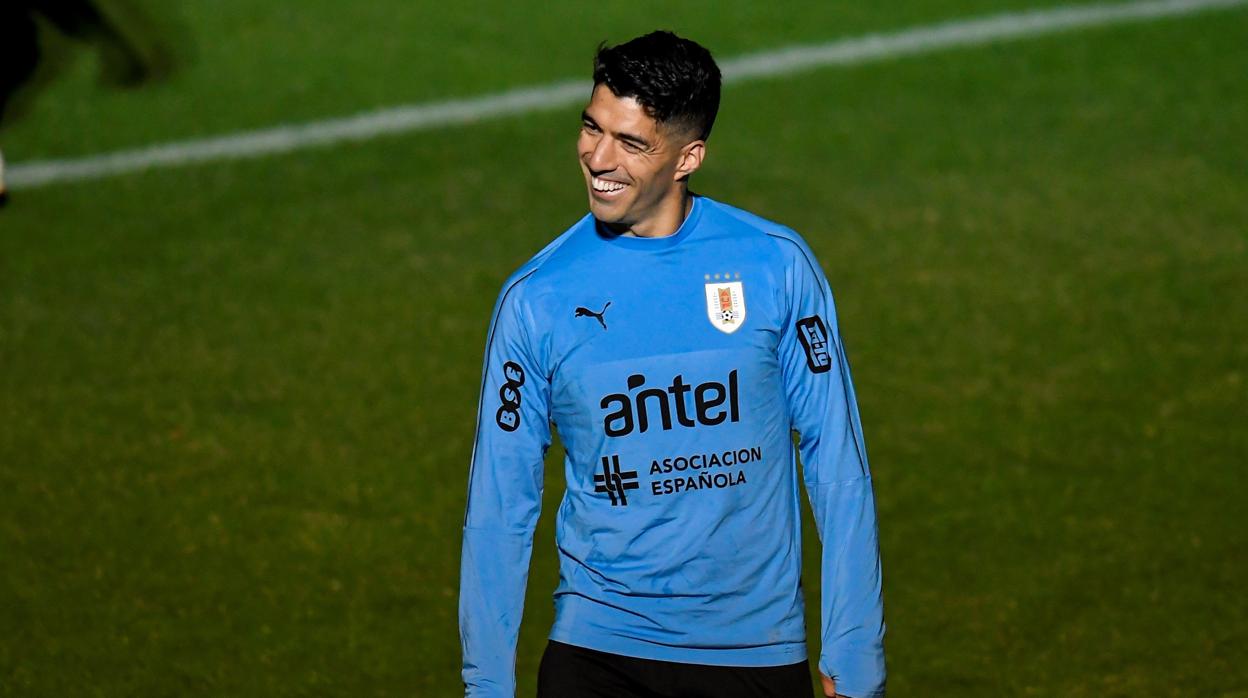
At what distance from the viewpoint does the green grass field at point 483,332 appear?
22.6 feet

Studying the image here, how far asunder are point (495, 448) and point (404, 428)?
437 centimetres

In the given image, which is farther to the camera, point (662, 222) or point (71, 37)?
point (71, 37)

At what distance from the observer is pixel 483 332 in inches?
374

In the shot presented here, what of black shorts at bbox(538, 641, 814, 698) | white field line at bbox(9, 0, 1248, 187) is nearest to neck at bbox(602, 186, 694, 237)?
black shorts at bbox(538, 641, 814, 698)

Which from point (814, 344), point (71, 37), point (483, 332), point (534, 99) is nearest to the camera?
point (814, 344)

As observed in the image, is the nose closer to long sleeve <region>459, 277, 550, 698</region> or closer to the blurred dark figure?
long sleeve <region>459, 277, 550, 698</region>

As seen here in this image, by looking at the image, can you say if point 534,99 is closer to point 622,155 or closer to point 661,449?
point 622,155

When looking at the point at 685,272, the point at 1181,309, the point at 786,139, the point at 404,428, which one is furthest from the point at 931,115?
the point at 685,272

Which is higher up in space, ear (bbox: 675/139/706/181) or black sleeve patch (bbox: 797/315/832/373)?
ear (bbox: 675/139/706/181)

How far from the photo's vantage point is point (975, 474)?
798 centimetres

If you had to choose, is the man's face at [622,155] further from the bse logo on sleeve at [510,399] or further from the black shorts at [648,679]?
the black shorts at [648,679]

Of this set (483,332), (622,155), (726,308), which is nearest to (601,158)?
(622,155)

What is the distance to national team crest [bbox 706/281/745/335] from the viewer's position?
4.14 metres

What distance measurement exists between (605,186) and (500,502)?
742mm
